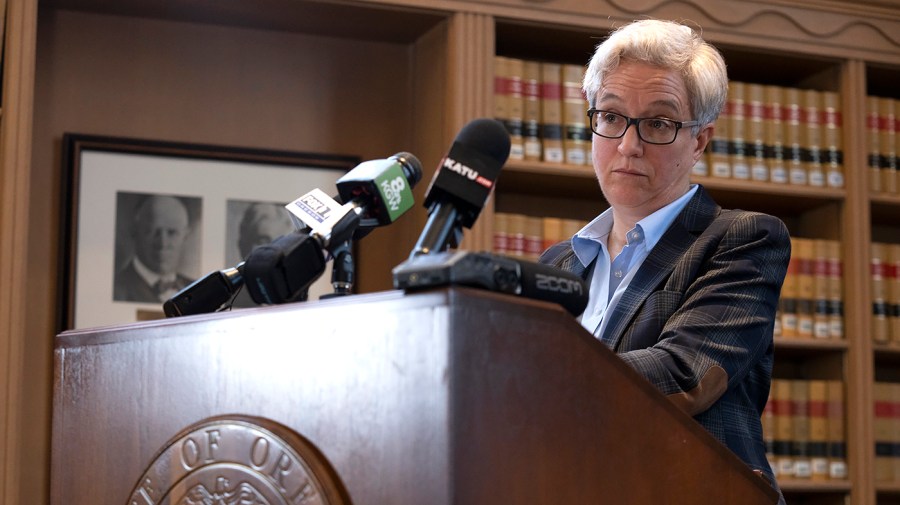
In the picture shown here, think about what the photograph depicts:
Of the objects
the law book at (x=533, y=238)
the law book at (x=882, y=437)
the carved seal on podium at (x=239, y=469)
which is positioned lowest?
the law book at (x=882, y=437)

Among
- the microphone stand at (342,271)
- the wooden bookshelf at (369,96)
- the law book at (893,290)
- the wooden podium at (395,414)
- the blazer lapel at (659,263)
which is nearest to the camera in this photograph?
the wooden podium at (395,414)

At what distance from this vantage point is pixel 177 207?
10.7 ft

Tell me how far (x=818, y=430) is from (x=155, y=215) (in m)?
2.07

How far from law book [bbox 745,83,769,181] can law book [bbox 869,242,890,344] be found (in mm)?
473

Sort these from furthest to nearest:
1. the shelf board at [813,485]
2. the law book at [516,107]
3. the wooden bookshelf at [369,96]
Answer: the shelf board at [813,485]
the law book at [516,107]
the wooden bookshelf at [369,96]

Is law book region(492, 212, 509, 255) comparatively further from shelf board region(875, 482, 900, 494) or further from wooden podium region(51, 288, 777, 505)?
wooden podium region(51, 288, 777, 505)

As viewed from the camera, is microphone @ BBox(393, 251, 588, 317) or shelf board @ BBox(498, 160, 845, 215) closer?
microphone @ BBox(393, 251, 588, 317)

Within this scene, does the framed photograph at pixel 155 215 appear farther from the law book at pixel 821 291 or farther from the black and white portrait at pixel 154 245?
the law book at pixel 821 291

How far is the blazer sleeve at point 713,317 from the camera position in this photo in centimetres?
131

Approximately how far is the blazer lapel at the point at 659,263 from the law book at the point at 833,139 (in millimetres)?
2171

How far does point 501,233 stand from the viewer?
11.0ft

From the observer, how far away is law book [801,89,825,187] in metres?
3.70

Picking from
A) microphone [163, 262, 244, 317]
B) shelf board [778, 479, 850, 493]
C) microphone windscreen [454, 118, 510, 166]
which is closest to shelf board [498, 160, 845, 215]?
shelf board [778, 479, 850, 493]

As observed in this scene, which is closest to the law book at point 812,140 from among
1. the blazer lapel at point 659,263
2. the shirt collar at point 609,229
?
the shirt collar at point 609,229
